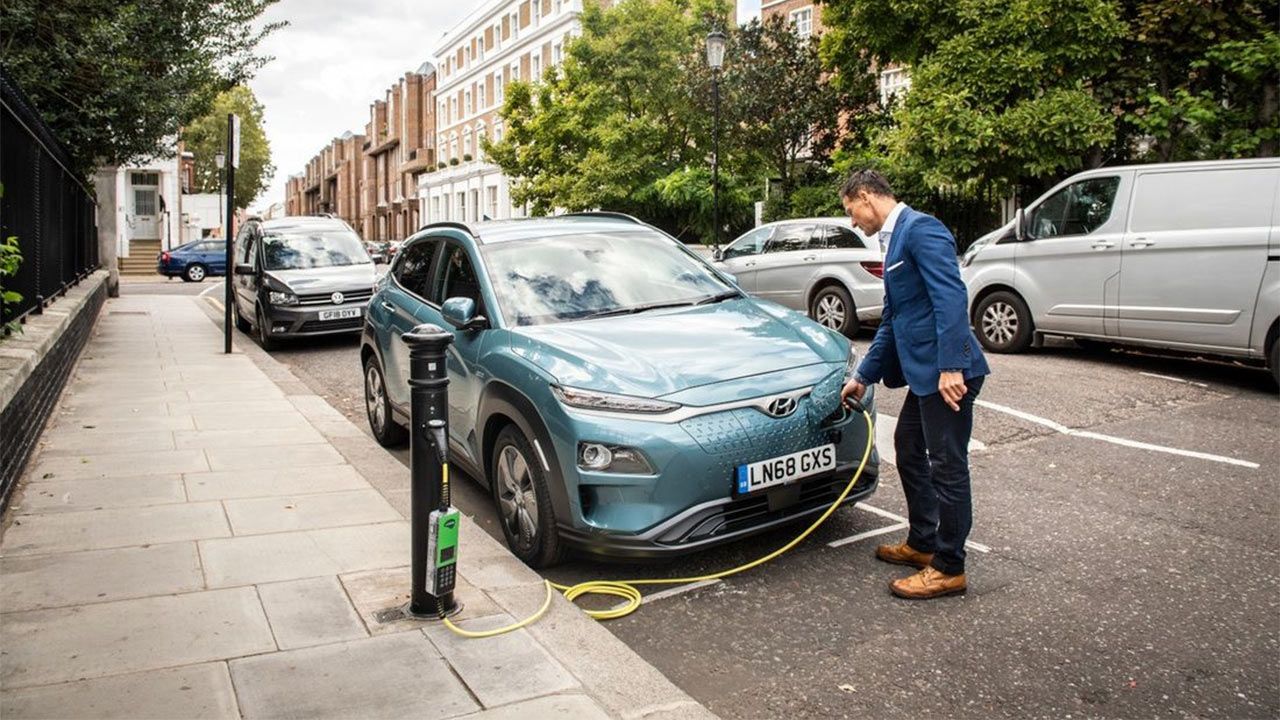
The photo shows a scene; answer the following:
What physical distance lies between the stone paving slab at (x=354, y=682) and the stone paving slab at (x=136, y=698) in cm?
7

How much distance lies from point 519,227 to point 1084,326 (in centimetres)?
660

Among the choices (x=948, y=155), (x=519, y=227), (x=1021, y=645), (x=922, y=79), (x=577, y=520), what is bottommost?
(x=1021, y=645)

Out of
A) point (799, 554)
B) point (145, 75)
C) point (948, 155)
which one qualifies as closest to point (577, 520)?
point (799, 554)

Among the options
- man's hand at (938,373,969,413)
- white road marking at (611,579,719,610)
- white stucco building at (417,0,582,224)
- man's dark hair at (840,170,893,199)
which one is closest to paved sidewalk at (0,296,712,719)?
white road marking at (611,579,719,610)

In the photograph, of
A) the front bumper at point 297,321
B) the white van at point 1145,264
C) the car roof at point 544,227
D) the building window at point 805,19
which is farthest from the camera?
the building window at point 805,19

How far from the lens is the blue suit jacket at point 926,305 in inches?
158

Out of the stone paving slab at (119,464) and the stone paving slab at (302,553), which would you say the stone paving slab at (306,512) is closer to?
the stone paving slab at (302,553)

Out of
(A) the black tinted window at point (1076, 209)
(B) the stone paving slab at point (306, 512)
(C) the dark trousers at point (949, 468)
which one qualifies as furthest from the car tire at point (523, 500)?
(A) the black tinted window at point (1076, 209)

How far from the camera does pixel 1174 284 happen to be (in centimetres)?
909

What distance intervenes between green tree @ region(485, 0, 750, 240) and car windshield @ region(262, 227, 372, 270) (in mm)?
19178

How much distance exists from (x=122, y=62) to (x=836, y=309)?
378 inches

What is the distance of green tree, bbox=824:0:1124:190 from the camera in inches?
588

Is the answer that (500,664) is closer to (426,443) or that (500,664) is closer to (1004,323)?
(426,443)

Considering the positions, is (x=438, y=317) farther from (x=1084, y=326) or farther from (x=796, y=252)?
(x=796, y=252)
